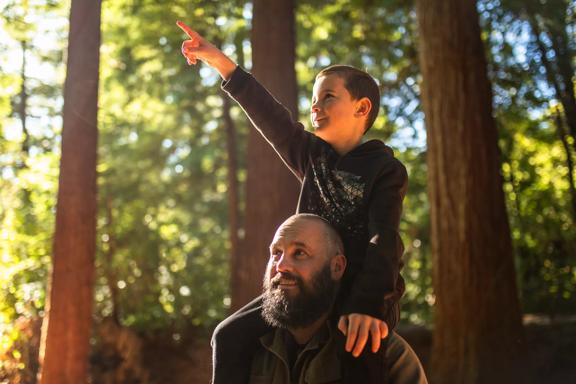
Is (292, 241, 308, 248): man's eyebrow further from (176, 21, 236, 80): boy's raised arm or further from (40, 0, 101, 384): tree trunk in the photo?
(40, 0, 101, 384): tree trunk

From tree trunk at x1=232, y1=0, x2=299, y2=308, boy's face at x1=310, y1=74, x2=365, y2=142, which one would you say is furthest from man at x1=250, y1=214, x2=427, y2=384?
tree trunk at x1=232, y1=0, x2=299, y2=308

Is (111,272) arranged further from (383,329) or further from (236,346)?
→ (383,329)

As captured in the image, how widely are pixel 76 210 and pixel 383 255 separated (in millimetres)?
5383

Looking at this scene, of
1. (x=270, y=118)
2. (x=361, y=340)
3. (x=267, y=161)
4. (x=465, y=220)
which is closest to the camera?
(x=361, y=340)

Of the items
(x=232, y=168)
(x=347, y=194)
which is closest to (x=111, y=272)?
(x=232, y=168)

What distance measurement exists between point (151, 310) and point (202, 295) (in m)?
1.18

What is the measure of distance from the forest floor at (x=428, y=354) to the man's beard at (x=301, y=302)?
16.4ft

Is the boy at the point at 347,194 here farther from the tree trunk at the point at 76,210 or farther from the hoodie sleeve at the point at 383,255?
the tree trunk at the point at 76,210

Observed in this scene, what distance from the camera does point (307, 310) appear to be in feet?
7.86

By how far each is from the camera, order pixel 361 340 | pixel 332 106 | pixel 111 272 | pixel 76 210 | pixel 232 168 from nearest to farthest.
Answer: pixel 361 340 → pixel 332 106 → pixel 76 210 → pixel 111 272 → pixel 232 168

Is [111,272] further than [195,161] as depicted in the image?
No

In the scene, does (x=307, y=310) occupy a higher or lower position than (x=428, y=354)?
higher

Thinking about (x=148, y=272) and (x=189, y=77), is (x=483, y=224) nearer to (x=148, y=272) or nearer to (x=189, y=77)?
(x=148, y=272)

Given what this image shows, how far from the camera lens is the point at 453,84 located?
24.3 ft
